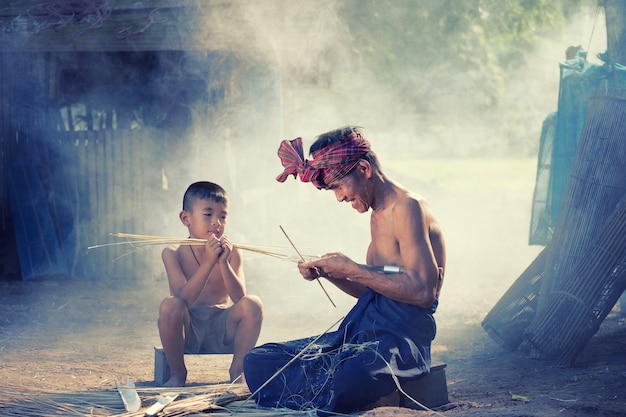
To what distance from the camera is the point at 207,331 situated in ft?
15.2

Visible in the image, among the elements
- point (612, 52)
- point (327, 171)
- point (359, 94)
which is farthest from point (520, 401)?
point (359, 94)

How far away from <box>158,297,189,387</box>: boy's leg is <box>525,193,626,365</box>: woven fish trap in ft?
7.92

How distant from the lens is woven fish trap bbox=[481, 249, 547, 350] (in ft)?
18.3

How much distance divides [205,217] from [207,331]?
69cm

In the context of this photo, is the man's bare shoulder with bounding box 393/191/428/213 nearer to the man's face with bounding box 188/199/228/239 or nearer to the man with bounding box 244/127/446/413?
the man with bounding box 244/127/446/413

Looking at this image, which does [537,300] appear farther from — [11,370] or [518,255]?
[518,255]

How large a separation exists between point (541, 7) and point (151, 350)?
16.8m

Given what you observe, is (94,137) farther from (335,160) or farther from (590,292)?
(590,292)

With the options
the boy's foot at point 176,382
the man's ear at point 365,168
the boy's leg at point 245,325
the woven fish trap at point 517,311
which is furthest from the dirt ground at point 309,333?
the man's ear at point 365,168

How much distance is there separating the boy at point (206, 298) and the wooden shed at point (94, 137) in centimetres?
388

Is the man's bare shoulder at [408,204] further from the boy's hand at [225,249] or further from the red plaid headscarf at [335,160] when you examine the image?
the boy's hand at [225,249]

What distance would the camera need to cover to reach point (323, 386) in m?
3.61

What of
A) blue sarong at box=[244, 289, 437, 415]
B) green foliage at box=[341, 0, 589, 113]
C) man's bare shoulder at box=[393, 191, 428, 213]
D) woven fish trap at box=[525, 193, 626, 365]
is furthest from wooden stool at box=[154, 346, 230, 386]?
green foliage at box=[341, 0, 589, 113]

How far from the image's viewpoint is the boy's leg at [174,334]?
438cm
